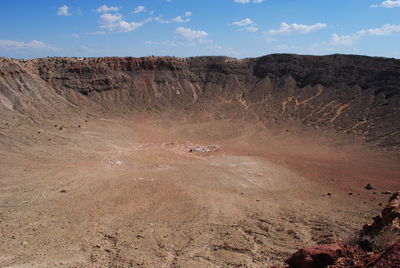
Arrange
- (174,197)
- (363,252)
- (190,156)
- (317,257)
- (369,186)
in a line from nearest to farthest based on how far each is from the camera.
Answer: (317,257) → (363,252) → (174,197) → (369,186) → (190,156)

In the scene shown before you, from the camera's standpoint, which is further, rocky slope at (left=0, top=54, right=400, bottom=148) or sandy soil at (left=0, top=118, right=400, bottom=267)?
rocky slope at (left=0, top=54, right=400, bottom=148)

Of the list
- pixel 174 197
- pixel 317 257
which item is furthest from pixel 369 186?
pixel 317 257

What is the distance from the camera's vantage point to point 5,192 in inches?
714

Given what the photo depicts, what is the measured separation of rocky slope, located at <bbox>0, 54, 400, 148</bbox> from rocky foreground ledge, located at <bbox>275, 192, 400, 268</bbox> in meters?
27.2

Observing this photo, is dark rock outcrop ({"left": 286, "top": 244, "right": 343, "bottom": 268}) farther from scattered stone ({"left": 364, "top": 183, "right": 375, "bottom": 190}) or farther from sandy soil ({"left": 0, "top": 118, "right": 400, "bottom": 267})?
scattered stone ({"left": 364, "top": 183, "right": 375, "bottom": 190})

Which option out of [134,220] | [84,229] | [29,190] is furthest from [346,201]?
Answer: [29,190]

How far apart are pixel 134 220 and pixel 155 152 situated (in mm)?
15350

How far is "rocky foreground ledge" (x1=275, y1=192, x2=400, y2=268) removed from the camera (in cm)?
647

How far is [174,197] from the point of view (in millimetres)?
18797

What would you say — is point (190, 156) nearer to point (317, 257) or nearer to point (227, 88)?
point (317, 257)

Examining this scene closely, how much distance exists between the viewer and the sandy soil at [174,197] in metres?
12.2

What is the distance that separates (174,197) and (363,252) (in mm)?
12163

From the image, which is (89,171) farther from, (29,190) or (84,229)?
(84,229)

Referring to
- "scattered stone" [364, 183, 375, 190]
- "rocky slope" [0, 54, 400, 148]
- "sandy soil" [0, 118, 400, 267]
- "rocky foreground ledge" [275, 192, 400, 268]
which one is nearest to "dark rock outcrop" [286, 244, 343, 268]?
"rocky foreground ledge" [275, 192, 400, 268]
